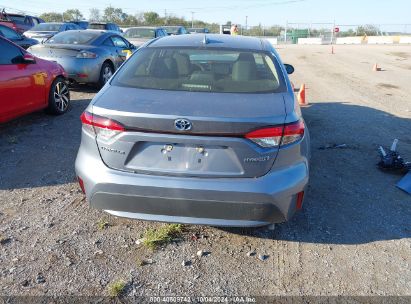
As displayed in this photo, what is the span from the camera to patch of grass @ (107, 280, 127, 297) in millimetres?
2619

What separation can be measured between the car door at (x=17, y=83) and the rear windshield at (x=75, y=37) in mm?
3375

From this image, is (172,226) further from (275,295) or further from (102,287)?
(275,295)

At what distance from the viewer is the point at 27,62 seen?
5867 millimetres

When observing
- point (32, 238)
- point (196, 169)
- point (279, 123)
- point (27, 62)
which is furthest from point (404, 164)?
point (27, 62)

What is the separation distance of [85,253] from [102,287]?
459 mm

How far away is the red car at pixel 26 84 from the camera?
5410 millimetres

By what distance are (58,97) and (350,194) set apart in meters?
5.33

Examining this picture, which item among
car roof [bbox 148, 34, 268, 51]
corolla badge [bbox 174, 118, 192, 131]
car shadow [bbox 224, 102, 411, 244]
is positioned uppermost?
car roof [bbox 148, 34, 268, 51]

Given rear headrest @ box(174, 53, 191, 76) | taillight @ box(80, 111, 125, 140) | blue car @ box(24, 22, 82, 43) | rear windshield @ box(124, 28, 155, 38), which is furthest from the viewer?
rear windshield @ box(124, 28, 155, 38)

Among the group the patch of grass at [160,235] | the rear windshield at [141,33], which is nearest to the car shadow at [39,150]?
the patch of grass at [160,235]

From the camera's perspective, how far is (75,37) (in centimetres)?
959

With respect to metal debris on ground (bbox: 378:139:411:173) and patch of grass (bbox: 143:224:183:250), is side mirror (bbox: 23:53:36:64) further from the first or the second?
metal debris on ground (bbox: 378:139:411:173)

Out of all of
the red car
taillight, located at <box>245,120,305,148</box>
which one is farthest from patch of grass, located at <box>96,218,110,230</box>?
the red car

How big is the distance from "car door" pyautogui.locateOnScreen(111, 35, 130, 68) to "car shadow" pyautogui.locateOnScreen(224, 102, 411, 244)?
555 cm
